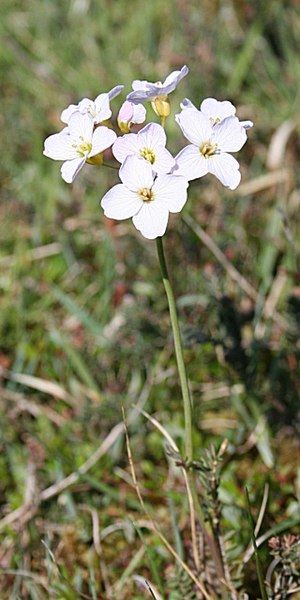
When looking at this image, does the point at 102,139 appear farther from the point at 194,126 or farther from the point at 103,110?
the point at 194,126

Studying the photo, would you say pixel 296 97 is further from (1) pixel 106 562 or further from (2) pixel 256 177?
(1) pixel 106 562

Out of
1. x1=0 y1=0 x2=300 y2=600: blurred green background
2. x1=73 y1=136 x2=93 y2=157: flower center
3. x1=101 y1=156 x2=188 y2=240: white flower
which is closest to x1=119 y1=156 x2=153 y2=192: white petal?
x1=101 y1=156 x2=188 y2=240: white flower

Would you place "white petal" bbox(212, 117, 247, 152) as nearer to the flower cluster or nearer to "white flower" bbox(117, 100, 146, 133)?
the flower cluster

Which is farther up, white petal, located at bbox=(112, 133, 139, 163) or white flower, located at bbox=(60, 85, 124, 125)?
white flower, located at bbox=(60, 85, 124, 125)

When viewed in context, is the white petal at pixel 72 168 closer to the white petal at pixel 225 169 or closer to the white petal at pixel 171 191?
the white petal at pixel 171 191

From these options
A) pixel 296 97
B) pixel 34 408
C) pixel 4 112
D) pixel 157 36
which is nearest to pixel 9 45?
pixel 4 112
